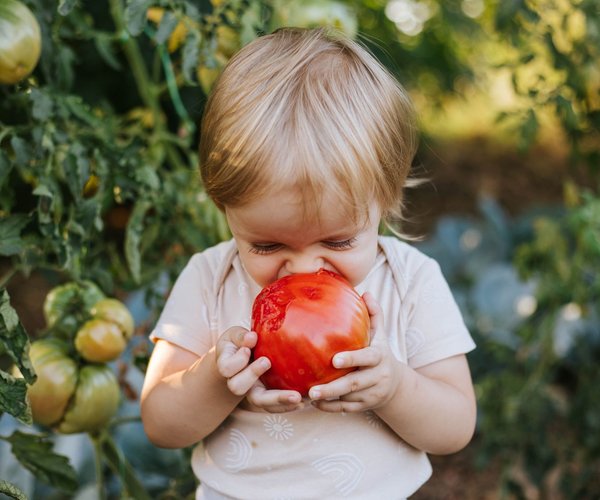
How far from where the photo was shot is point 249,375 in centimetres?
116

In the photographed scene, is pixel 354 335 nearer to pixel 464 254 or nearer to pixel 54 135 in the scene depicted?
pixel 54 135

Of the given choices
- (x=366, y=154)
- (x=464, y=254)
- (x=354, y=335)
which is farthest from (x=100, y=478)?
(x=464, y=254)

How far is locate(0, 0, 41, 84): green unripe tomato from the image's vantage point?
1511 millimetres

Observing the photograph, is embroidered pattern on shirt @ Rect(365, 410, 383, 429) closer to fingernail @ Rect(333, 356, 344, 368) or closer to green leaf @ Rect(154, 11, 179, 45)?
fingernail @ Rect(333, 356, 344, 368)

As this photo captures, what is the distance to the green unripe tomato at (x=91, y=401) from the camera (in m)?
1.62

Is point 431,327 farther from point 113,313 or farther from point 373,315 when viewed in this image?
point 113,313

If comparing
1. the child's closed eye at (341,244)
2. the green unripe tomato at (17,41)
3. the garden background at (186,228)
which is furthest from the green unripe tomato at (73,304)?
the child's closed eye at (341,244)

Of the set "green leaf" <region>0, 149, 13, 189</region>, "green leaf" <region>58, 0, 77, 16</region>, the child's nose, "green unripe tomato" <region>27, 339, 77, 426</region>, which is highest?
"green leaf" <region>58, 0, 77, 16</region>

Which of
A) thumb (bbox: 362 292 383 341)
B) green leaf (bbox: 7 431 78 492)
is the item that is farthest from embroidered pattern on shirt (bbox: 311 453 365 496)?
green leaf (bbox: 7 431 78 492)

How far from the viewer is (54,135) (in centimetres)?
160

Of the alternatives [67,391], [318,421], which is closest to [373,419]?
[318,421]

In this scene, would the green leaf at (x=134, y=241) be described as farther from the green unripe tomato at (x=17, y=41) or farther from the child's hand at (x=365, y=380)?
the child's hand at (x=365, y=380)

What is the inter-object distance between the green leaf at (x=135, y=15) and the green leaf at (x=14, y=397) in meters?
0.64

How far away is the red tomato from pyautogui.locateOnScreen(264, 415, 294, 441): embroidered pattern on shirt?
0.56 ft
